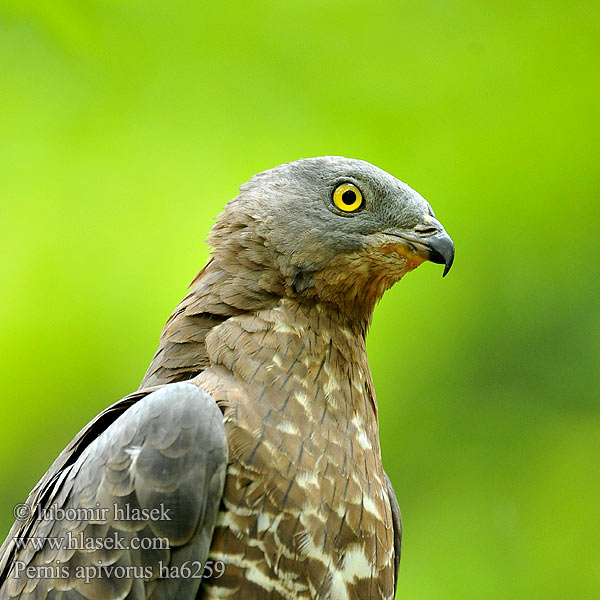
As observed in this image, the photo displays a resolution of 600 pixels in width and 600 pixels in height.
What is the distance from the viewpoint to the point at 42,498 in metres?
2.92

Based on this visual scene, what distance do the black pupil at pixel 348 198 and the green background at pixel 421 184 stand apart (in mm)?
1842

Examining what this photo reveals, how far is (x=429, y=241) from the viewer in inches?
123

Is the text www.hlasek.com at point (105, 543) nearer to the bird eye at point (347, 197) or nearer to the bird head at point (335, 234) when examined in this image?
the bird head at point (335, 234)

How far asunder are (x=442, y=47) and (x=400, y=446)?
2.32m

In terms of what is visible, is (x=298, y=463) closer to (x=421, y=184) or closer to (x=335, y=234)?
(x=335, y=234)

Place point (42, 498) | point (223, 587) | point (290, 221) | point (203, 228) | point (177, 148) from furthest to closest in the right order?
point (177, 148) < point (203, 228) < point (290, 221) < point (42, 498) < point (223, 587)

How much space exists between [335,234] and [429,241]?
32 centimetres

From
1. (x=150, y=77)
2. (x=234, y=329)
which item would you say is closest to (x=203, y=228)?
(x=150, y=77)

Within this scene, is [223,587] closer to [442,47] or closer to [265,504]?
[265,504]

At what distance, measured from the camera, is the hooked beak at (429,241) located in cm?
310

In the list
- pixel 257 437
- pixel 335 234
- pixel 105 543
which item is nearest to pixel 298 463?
pixel 257 437

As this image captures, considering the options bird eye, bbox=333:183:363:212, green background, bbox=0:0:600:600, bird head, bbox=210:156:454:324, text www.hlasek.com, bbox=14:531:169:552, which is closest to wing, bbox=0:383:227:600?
text www.hlasek.com, bbox=14:531:169:552

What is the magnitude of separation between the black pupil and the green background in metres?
1.84

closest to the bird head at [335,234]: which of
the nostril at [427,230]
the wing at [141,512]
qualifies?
the nostril at [427,230]
